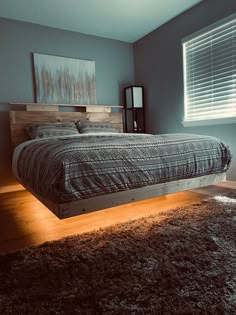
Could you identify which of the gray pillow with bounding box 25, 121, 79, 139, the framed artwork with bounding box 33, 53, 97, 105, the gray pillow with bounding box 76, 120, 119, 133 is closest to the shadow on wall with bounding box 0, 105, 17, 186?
the gray pillow with bounding box 25, 121, 79, 139

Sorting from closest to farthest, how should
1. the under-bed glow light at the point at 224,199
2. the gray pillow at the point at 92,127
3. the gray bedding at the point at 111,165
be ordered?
the gray bedding at the point at 111,165, the under-bed glow light at the point at 224,199, the gray pillow at the point at 92,127

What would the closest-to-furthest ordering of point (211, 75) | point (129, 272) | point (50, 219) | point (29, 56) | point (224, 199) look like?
point (129, 272), point (50, 219), point (224, 199), point (211, 75), point (29, 56)

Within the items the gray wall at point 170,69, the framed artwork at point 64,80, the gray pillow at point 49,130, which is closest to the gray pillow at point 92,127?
the gray pillow at point 49,130

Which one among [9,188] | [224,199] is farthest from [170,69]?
[9,188]

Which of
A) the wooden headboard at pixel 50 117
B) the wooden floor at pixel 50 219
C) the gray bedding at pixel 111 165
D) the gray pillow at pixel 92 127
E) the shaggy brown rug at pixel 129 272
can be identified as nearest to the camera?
the shaggy brown rug at pixel 129 272

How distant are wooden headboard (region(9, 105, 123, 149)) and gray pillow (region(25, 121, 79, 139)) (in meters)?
0.11

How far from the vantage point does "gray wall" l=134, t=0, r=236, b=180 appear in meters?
2.88

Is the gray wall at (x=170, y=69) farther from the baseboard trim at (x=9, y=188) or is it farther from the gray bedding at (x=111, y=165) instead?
the baseboard trim at (x=9, y=188)

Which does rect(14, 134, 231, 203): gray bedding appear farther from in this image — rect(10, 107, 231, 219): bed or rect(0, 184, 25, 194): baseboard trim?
rect(0, 184, 25, 194): baseboard trim

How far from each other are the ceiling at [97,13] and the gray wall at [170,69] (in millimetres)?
173

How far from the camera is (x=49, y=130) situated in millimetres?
3049

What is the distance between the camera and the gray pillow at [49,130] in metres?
2.98

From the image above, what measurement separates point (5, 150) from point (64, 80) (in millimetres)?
1380

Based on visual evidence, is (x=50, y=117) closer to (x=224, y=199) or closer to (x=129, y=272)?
(x=224, y=199)
